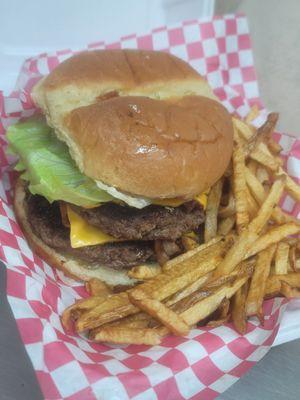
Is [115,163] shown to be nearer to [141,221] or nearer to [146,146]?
[146,146]

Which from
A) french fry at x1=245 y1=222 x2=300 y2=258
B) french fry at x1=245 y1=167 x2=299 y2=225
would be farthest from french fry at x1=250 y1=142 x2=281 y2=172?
french fry at x1=245 y1=222 x2=300 y2=258

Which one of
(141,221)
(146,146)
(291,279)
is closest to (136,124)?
(146,146)

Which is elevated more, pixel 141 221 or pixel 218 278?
pixel 141 221

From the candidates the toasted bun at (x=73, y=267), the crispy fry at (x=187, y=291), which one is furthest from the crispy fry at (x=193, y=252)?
the toasted bun at (x=73, y=267)

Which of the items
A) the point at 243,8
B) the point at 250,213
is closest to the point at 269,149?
the point at 250,213

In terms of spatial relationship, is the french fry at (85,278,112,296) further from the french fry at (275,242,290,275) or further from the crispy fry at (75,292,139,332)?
the french fry at (275,242,290,275)

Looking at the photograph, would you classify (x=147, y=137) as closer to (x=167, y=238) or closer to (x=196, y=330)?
(x=167, y=238)
